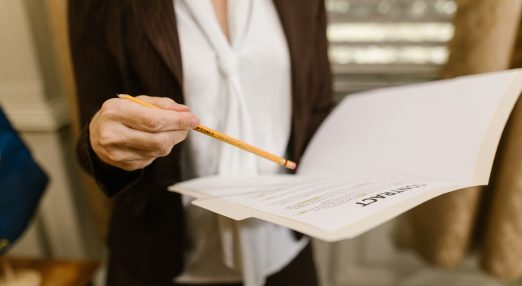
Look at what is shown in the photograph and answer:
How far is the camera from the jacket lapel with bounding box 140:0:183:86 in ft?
1.68

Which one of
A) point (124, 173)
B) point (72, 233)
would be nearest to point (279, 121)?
point (124, 173)

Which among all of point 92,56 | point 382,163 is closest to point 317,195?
point 382,163

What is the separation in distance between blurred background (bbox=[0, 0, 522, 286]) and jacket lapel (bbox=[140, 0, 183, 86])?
0.34m

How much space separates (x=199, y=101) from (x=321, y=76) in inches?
9.9

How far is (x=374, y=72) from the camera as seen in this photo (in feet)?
3.09

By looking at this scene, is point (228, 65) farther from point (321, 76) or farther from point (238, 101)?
point (321, 76)

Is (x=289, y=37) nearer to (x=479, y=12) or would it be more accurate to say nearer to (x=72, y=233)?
(x=479, y=12)

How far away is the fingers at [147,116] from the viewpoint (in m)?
Answer: 0.37

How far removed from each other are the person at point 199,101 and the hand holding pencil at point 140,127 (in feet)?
0.08

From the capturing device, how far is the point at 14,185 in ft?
2.08

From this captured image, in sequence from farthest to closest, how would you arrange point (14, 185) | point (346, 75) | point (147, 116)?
point (346, 75) → point (14, 185) → point (147, 116)

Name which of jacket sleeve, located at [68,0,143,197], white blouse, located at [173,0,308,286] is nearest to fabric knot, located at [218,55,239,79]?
white blouse, located at [173,0,308,286]

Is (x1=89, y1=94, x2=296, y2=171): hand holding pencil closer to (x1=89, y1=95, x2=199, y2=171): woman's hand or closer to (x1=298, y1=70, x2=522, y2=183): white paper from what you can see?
(x1=89, y1=95, x2=199, y2=171): woman's hand

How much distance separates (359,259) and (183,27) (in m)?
0.91
